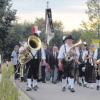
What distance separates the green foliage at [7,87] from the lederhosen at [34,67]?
26.1 ft

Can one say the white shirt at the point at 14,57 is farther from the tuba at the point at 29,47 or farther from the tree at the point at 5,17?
the tuba at the point at 29,47

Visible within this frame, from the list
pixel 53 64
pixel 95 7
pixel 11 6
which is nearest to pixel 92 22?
pixel 95 7

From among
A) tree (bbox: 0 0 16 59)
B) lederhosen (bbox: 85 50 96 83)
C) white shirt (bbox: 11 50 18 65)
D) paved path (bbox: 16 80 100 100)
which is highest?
tree (bbox: 0 0 16 59)

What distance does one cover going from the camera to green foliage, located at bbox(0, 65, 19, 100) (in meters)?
7.92

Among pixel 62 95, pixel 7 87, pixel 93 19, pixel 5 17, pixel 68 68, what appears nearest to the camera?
pixel 7 87

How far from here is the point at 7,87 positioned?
8.41 m

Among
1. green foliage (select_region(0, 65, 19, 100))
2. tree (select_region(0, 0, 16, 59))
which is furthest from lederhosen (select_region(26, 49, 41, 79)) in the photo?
green foliage (select_region(0, 65, 19, 100))

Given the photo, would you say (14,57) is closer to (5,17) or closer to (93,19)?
(5,17)

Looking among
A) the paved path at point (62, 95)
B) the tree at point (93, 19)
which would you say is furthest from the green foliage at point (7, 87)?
the tree at point (93, 19)

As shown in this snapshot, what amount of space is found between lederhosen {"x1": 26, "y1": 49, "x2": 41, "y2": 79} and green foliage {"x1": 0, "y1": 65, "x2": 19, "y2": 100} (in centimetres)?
794

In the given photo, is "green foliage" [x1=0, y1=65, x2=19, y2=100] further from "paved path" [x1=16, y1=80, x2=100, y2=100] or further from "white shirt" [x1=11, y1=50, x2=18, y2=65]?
"white shirt" [x1=11, y1=50, x2=18, y2=65]

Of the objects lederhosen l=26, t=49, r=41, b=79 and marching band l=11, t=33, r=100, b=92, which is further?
lederhosen l=26, t=49, r=41, b=79

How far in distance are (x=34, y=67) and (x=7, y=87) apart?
9.05m

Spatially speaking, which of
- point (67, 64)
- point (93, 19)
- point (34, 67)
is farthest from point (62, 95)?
point (93, 19)
